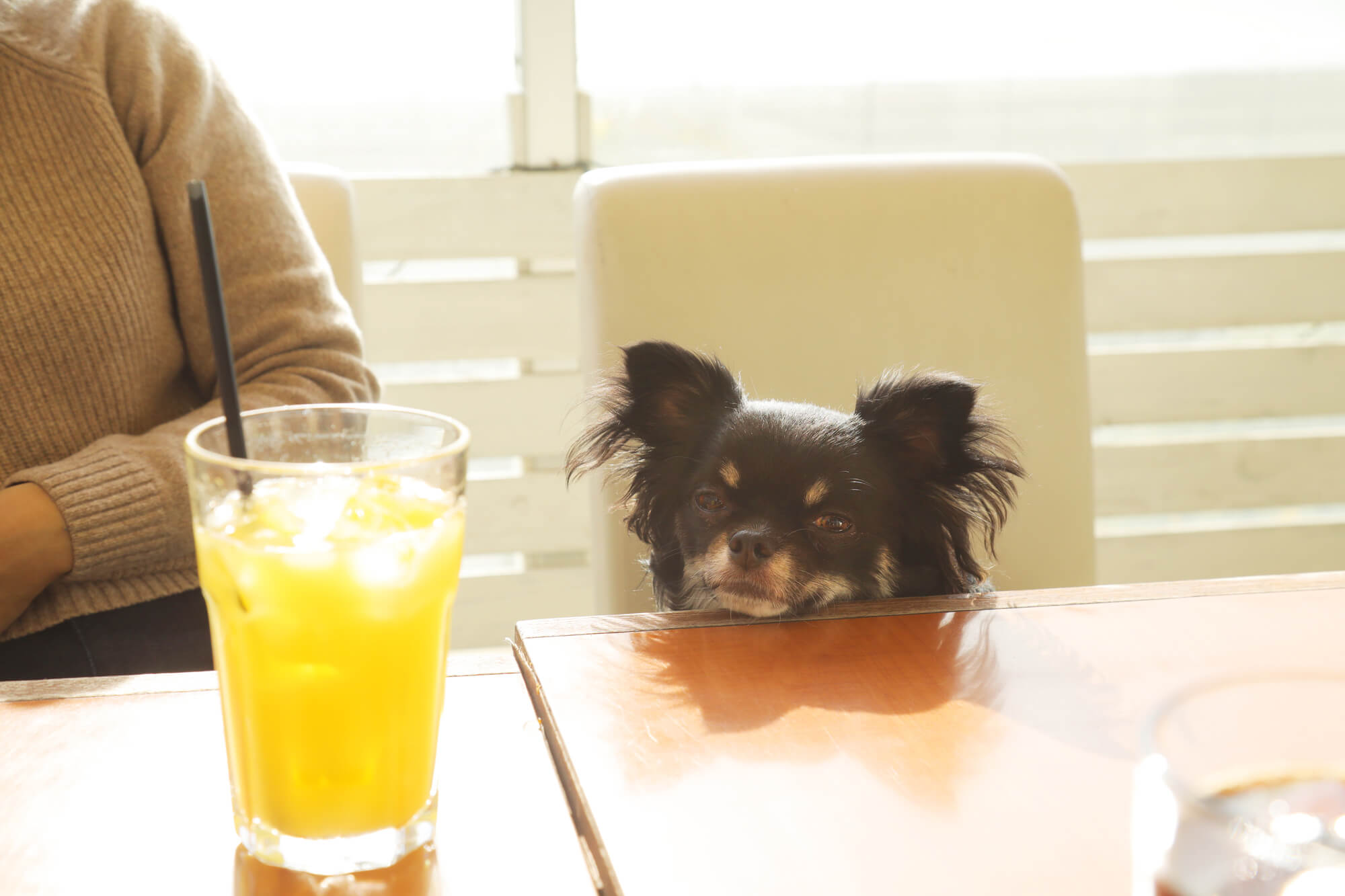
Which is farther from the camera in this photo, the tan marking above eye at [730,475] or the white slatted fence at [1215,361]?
the white slatted fence at [1215,361]

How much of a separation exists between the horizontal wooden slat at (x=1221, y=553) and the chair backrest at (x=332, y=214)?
179cm

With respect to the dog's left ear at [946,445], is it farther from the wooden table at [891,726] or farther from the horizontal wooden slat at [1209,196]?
the horizontal wooden slat at [1209,196]

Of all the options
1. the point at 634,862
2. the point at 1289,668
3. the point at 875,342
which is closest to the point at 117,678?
the point at 634,862

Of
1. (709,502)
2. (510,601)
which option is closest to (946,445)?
(709,502)

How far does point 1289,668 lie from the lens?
70cm

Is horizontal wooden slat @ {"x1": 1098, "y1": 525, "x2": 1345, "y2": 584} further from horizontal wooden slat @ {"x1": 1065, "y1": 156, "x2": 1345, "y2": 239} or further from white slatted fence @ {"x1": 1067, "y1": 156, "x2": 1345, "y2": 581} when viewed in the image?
horizontal wooden slat @ {"x1": 1065, "y1": 156, "x2": 1345, "y2": 239}

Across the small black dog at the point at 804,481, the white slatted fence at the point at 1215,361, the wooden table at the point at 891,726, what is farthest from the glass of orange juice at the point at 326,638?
the white slatted fence at the point at 1215,361

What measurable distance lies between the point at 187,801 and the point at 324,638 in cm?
15

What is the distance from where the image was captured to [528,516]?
A: 7.72 ft

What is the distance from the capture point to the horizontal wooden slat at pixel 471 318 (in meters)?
2.21

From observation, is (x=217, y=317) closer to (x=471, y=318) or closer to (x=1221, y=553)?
(x=471, y=318)

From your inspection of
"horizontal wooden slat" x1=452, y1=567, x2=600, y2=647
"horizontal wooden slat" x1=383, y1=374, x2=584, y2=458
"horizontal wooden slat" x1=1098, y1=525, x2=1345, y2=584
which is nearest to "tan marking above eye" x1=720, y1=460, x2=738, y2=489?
"horizontal wooden slat" x1=383, y1=374, x2=584, y2=458

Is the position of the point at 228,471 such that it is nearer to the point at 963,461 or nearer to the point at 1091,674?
the point at 1091,674

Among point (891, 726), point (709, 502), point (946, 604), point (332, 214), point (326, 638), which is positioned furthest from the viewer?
point (332, 214)
